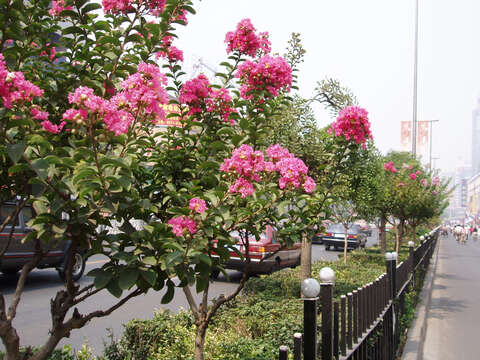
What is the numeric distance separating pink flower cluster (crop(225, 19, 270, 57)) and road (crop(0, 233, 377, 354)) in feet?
11.9

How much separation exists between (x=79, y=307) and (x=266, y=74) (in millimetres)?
7515

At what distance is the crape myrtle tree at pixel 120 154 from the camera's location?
1615mm

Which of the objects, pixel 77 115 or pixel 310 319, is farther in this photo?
pixel 310 319

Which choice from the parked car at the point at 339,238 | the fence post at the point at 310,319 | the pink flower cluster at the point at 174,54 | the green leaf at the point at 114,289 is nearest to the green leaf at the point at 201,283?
the green leaf at the point at 114,289

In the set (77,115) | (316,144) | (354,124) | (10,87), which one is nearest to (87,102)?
(77,115)

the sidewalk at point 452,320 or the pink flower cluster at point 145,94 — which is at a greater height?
the pink flower cluster at point 145,94

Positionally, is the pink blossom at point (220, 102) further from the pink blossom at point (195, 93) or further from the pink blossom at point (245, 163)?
the pink blossom at point (245, 163)

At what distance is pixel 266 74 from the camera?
9.88ft

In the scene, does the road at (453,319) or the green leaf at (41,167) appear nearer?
the green leaf at (41,167)

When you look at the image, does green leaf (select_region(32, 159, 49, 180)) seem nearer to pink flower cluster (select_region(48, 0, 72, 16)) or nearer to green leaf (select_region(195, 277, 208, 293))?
green leaf (select_region(195, 277, 208, 293))

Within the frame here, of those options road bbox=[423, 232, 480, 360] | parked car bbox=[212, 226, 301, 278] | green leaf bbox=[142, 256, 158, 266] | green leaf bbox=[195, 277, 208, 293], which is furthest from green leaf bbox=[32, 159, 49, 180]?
parked car bbox=[212, 226, 301, 278]

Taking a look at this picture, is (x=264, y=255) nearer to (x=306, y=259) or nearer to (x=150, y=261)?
(x=306, y=259)

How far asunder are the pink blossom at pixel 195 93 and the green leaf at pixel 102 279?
1457mm

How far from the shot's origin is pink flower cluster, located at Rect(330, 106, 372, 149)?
325 centimetres
